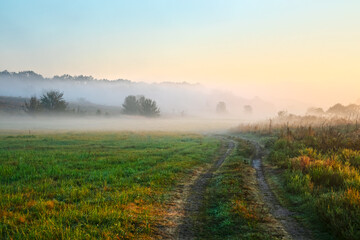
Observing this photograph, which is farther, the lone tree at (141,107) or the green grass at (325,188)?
the lone tree at (141,107)

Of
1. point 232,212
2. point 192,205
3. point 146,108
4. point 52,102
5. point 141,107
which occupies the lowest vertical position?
point 192,205

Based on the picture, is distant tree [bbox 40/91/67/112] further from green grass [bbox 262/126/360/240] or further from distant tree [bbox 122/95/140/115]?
green grass [bbox 262/126/360/240]

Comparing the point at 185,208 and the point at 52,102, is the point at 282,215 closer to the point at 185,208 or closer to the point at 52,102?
the point at 185,208

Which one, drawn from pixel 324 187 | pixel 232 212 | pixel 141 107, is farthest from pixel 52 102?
pixel 324 187

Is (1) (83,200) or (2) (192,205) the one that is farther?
(2) (192,205)

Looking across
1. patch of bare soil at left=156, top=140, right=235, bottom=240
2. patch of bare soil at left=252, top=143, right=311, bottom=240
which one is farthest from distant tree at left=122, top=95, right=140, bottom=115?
A: patch of bare soil at left=252, top=143, right=311, bottom=240

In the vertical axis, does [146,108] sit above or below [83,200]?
above

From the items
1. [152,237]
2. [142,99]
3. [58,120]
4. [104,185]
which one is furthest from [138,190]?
[142,99]

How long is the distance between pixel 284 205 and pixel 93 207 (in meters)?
6.89

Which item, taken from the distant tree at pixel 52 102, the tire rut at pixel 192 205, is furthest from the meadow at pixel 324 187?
the distant tree at pixel 52 102

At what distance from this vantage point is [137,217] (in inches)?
307

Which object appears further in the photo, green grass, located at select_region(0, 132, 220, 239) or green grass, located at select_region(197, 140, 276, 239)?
green grass, located at select_region(197, 140, 276, 239)

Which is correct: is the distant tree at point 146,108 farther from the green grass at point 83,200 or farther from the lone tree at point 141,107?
the green grass at point 83,200

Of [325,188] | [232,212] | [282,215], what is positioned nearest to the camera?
[232,212]
